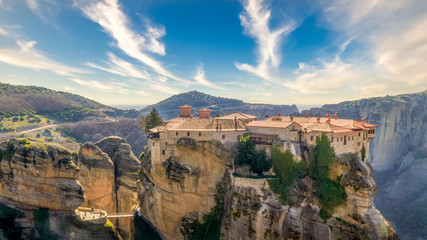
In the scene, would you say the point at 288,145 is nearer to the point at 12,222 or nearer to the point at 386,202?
the point at 12,222

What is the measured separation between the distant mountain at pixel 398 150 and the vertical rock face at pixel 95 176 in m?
53.1

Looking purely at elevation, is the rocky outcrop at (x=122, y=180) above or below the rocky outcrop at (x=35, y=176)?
below

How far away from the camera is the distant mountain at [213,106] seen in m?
119

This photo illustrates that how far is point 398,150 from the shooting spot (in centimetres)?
6725

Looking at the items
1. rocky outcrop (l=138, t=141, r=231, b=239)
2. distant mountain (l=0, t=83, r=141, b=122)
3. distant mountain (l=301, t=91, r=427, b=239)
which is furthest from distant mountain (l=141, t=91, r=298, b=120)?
rocky outcrop (l=138, t=141, r=231, b=239)

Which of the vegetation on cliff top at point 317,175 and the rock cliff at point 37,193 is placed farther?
the vegetation on cliff top at point 317,175

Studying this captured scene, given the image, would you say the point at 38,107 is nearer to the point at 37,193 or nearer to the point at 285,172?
the point at 37,193

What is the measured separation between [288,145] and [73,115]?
7347 cm

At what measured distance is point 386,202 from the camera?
173ft

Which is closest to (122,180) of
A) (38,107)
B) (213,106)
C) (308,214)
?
(308,214)

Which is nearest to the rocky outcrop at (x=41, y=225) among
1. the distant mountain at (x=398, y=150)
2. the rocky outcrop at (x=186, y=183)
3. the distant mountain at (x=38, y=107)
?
the rocky outcrop at (x=186, y=183)

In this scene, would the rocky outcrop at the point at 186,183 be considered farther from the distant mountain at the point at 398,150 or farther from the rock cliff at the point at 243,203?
the distant mountain at the point at 398,150

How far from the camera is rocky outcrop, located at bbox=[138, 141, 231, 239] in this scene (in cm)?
2469

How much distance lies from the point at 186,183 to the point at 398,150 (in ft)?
225
